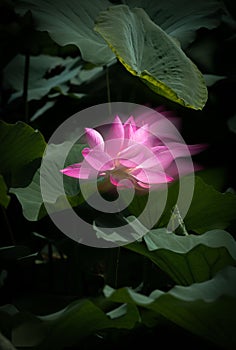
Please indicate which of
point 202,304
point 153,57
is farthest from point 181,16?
point 202,304

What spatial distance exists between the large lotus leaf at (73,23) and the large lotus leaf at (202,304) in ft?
1.13

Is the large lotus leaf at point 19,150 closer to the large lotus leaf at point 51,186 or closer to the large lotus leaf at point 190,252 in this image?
the large lotus leaf at point 51,186

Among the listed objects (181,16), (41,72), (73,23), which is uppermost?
(73,23)

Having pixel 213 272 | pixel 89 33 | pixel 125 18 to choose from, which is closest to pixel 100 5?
pixel 89 33

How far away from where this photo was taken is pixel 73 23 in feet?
2.86

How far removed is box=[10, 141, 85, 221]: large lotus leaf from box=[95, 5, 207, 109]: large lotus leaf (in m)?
0.16

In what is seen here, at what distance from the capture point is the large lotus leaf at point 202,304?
0.52m

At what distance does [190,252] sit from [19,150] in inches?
10.4

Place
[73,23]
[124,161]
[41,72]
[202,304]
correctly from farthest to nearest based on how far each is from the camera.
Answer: [41,72]
[73,23]
[124,161]
[202,304]

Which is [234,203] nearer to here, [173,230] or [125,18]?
[173,230]

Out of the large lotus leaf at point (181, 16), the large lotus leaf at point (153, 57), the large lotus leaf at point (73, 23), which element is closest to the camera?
the large lotus leaf at point (153, 57)

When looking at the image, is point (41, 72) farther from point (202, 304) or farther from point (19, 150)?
point (202, 304)

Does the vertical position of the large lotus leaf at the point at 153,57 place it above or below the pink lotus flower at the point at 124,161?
above

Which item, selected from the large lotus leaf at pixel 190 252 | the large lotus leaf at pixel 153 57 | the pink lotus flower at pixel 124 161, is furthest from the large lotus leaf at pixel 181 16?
the large lotus leaf at pixel 190 252
